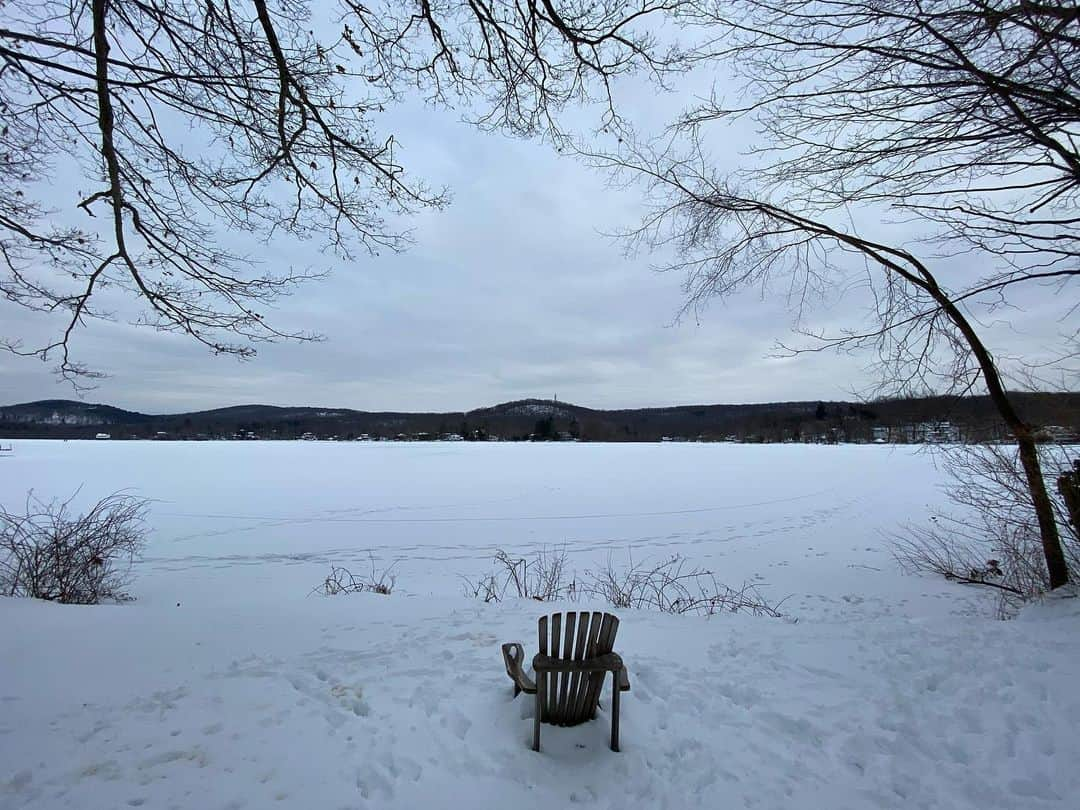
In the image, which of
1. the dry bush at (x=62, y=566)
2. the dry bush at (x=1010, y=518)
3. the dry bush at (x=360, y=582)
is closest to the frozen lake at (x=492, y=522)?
the dry bush at (x=360, y=582)

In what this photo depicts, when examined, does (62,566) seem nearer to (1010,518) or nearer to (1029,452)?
(1029,452)

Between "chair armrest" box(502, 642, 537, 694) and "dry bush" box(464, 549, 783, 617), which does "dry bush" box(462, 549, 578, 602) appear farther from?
"chair armrest" box(502, 642, 537, 694)

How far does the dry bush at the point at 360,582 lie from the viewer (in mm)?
7961

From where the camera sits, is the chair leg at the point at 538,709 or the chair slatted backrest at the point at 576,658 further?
the chair slatted backrest at the point at 576,658

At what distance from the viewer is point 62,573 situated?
7023mm

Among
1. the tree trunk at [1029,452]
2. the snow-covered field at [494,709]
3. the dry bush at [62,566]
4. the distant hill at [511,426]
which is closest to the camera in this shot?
the snow-covered field at [494,709]

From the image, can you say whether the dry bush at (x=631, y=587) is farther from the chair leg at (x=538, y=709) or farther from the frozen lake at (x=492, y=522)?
the chair leg at (x=538, y=709)

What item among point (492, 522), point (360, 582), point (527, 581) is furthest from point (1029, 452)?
point (492, 522)

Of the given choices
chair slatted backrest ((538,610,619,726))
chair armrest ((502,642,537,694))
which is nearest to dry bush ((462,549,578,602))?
chair armrest ((502,642,537,694))

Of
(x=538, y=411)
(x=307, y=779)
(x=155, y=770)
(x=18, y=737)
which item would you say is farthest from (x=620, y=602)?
(x=538, y=411)

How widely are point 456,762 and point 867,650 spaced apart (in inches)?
150

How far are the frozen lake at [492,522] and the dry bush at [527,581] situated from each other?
387mm

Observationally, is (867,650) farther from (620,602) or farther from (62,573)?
(62,573)

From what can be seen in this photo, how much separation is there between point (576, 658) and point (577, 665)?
11 cm
